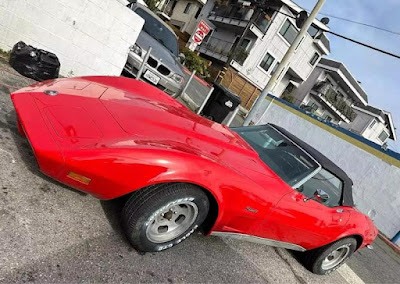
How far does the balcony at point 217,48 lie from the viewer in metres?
29.0

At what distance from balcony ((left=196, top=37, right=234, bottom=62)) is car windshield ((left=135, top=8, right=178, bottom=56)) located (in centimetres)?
2163

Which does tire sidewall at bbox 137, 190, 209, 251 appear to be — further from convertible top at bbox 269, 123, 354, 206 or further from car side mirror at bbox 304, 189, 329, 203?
convertible top at bbox 269, 123, 354, 206

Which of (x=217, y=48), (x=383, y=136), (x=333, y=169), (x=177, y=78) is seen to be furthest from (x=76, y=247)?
(x=383, y=136)

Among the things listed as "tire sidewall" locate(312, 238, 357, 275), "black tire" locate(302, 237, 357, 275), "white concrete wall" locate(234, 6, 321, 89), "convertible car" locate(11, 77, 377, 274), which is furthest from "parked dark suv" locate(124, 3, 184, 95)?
"white concrete wall" locate(234, 6, 321, 89)

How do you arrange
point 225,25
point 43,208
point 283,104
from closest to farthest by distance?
point 43,208 → point 283,104 → point 225,25

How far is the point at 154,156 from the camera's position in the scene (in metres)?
2.05

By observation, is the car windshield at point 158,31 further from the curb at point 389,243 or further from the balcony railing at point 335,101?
the balcony railing at point 335,101

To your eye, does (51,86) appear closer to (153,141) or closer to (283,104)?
(153,141)

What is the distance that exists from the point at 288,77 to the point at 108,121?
3157 cm

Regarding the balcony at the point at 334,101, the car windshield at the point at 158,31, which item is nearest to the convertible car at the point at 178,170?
the car windshield at the point at 158,31

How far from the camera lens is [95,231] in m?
2.25

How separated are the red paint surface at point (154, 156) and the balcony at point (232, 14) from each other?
26.7m

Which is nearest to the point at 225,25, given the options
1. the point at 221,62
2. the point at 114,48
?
the point at 221,62

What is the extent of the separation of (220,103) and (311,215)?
176 inches
